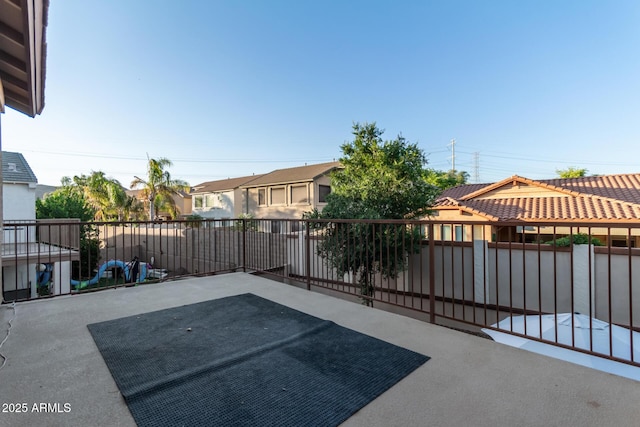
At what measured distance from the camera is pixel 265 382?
1603 millimetres

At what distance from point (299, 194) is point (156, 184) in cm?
912

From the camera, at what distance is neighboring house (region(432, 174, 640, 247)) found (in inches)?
314

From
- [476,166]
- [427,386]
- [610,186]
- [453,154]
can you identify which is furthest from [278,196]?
[476,166]

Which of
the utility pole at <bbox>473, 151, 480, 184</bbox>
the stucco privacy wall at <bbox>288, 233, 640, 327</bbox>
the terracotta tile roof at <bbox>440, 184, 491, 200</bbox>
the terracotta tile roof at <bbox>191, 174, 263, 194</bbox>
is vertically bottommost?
the stucco privacy wall at <bbox>288, 233, 640, 327</bbox>

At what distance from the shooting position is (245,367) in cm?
177

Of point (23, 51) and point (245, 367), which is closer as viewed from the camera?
point (245, 367)

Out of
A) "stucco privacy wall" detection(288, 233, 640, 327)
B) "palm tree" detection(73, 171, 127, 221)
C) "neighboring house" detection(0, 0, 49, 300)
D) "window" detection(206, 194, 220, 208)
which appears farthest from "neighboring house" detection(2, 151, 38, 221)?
"window" detection(206, 194, 220, 208)

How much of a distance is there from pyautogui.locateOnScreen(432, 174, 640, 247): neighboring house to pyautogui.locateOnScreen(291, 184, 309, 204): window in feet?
27.7

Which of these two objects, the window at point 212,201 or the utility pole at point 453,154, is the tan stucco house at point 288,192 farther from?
the utility pole at point 453,154

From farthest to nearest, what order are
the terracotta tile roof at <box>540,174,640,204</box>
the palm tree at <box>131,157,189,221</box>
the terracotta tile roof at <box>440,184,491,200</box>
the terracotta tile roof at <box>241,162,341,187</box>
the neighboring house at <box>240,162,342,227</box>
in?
the palm tree at <box>131,157,189,221</box>, the terracotta tile roof at <box>241,162,341,187</box>, the neighboring house at <box>240,162,342,227</box>, the terracotta tile roof at <box>440,184,491,200</box>, the terracotta tile roof at <box>540,174,640,204</box>

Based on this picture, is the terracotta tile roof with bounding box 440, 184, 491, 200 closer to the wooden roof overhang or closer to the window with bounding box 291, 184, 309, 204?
the window with bounding box 291, 184, 309, 204

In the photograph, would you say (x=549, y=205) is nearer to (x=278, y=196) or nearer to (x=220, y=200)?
(x=278, y=196)

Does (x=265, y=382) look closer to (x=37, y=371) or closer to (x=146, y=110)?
(x=37, y=371)

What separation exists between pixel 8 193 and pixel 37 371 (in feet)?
34.6
